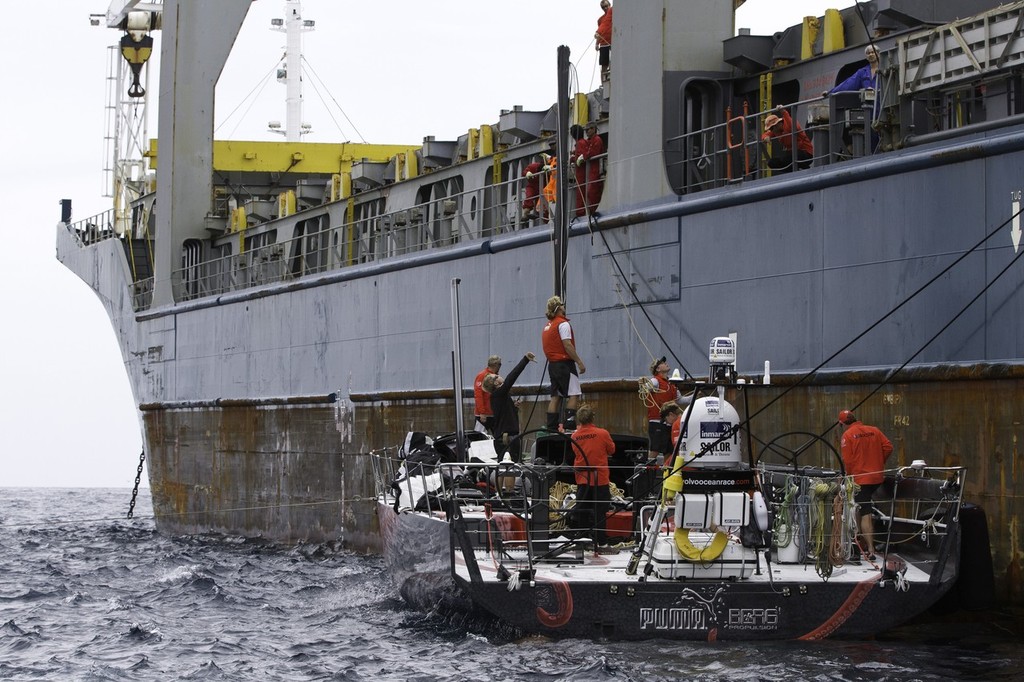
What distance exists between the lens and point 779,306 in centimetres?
1344

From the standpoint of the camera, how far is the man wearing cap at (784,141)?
13.9 m

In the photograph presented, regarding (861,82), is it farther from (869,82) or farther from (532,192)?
(532,192)

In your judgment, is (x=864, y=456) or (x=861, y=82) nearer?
(x=864, y=456)

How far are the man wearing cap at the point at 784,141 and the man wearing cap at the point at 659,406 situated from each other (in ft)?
7.29

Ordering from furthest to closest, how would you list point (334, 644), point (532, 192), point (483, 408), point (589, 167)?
point (532, 192), point (589, 167), point (483, 408), point (334, 644)

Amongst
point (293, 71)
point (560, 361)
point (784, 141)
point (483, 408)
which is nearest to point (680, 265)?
point (784, 141)

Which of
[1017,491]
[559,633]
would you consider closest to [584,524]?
[559,633]

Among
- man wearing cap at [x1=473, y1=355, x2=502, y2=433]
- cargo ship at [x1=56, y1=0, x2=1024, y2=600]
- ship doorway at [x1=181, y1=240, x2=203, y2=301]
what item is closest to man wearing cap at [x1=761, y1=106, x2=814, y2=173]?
cargo ship at [x1=56, y1=0, x2=1024, y2=600]

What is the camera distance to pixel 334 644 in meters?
11.2

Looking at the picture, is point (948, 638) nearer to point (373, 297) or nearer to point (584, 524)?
point (584, 524)

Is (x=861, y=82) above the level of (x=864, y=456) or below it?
above

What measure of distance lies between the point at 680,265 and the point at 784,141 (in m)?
1.63

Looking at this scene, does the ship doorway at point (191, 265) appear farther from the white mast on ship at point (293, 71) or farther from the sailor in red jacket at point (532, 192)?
the sailor in red jacket at point (532, 192)

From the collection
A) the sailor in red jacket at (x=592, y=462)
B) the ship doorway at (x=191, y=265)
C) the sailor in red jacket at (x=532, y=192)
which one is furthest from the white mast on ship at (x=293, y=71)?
the sailor in red jacket at (x=592, y=462)
